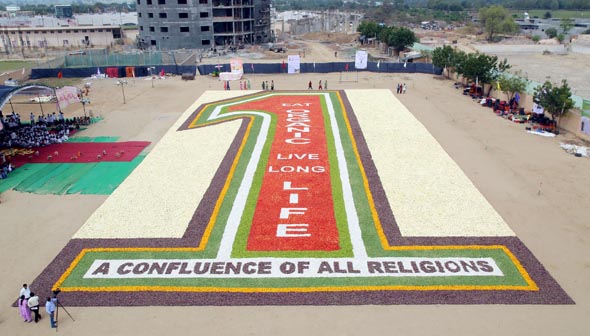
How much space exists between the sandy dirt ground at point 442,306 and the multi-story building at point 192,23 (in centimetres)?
6317

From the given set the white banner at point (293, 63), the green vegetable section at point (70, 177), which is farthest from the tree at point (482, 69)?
the green vegetable section at point (70, 177)

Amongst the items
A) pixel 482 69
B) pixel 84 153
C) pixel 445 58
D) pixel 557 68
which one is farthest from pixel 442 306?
pixel 557 68

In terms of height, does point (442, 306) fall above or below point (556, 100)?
below

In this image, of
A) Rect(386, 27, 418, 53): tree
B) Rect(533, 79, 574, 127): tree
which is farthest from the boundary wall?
Rect(533, 79, 574, 127): tree

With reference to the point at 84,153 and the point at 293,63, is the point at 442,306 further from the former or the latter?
the point at 293,63

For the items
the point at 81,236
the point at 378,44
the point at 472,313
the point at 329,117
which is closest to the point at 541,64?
the point at 378,44

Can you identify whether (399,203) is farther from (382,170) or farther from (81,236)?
(81,236)

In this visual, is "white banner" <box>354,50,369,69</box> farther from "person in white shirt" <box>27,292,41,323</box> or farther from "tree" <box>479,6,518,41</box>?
"tree" <box>479,6,518,41</box>

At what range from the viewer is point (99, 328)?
17516mm

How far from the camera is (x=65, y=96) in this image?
4266 centimetres

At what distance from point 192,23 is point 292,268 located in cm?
9461

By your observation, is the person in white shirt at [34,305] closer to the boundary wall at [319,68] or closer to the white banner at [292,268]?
the white banner at [292,268]

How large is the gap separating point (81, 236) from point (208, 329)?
10.5 m

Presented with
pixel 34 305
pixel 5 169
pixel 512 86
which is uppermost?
pixel 512 86
